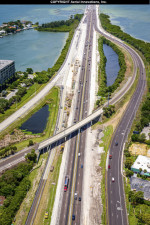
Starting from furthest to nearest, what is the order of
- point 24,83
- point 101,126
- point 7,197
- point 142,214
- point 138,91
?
1. point 24,83
2. point 138,91
3. point 101,126
4. point 7,197
5. point 142,214

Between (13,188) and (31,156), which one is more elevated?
(31,156)

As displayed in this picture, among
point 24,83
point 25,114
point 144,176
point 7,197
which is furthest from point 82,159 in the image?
point 24,83

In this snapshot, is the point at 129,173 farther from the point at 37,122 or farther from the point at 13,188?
the point at 37,122

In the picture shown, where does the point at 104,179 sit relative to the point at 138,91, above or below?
below

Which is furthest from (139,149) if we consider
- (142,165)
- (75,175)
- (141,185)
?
(75,175)

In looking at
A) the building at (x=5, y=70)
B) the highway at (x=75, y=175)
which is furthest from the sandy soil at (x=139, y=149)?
the building at (x=5, y=70)

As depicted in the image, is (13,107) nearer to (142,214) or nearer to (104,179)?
(104,179)
